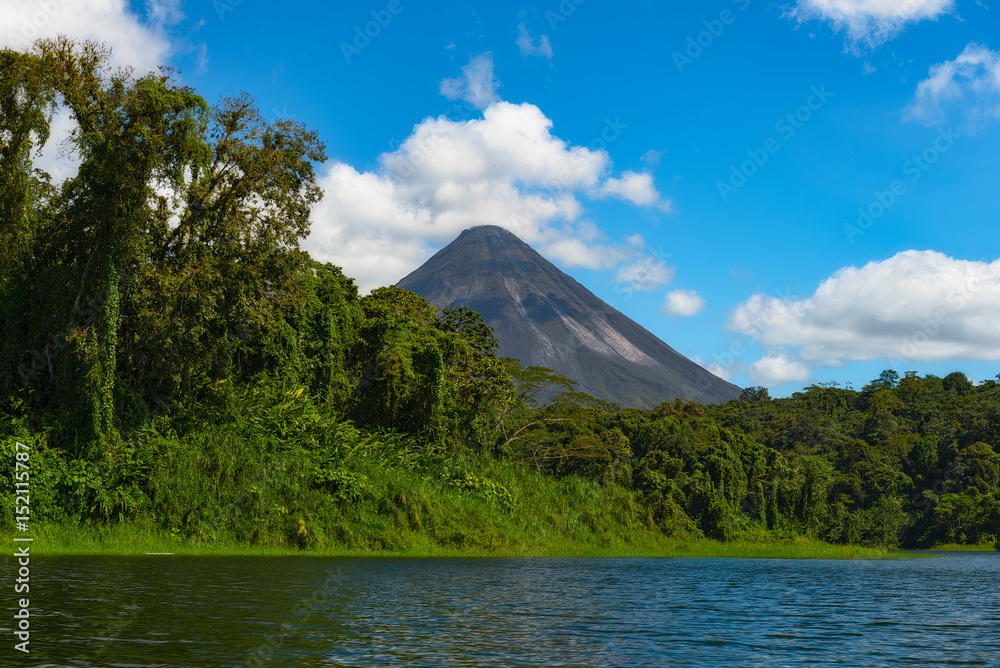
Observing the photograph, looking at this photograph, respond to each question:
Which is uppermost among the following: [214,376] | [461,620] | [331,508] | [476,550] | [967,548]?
[214,376]

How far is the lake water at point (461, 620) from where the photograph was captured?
9320 mm

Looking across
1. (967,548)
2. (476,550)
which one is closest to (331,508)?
(476,550)

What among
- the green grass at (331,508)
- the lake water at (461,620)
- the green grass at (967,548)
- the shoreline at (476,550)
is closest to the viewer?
the lake water at (461,620)

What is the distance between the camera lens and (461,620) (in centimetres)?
1240

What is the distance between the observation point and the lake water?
30.6 ft

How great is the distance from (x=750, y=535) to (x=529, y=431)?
16.0 meters

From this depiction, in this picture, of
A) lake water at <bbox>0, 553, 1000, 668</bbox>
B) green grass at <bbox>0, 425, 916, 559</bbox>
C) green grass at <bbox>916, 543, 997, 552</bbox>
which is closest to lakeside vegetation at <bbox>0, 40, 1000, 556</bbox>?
green grass at <bbox>0, 425, 916, 559</bbox>

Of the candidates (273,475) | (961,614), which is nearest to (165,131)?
(273,475)

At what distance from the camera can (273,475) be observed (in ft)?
97.9

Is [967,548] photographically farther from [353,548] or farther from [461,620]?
[461,620]

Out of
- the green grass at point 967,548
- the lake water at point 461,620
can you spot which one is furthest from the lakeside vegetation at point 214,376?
the green grass at point 967,548

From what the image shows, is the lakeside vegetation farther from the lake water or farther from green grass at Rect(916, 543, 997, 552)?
green grass at Rect(916, 543, 997, 552)

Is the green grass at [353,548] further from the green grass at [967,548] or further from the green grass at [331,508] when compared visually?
the green grass at [967,548]

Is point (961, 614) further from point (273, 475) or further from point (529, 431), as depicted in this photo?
point (529, 431)
